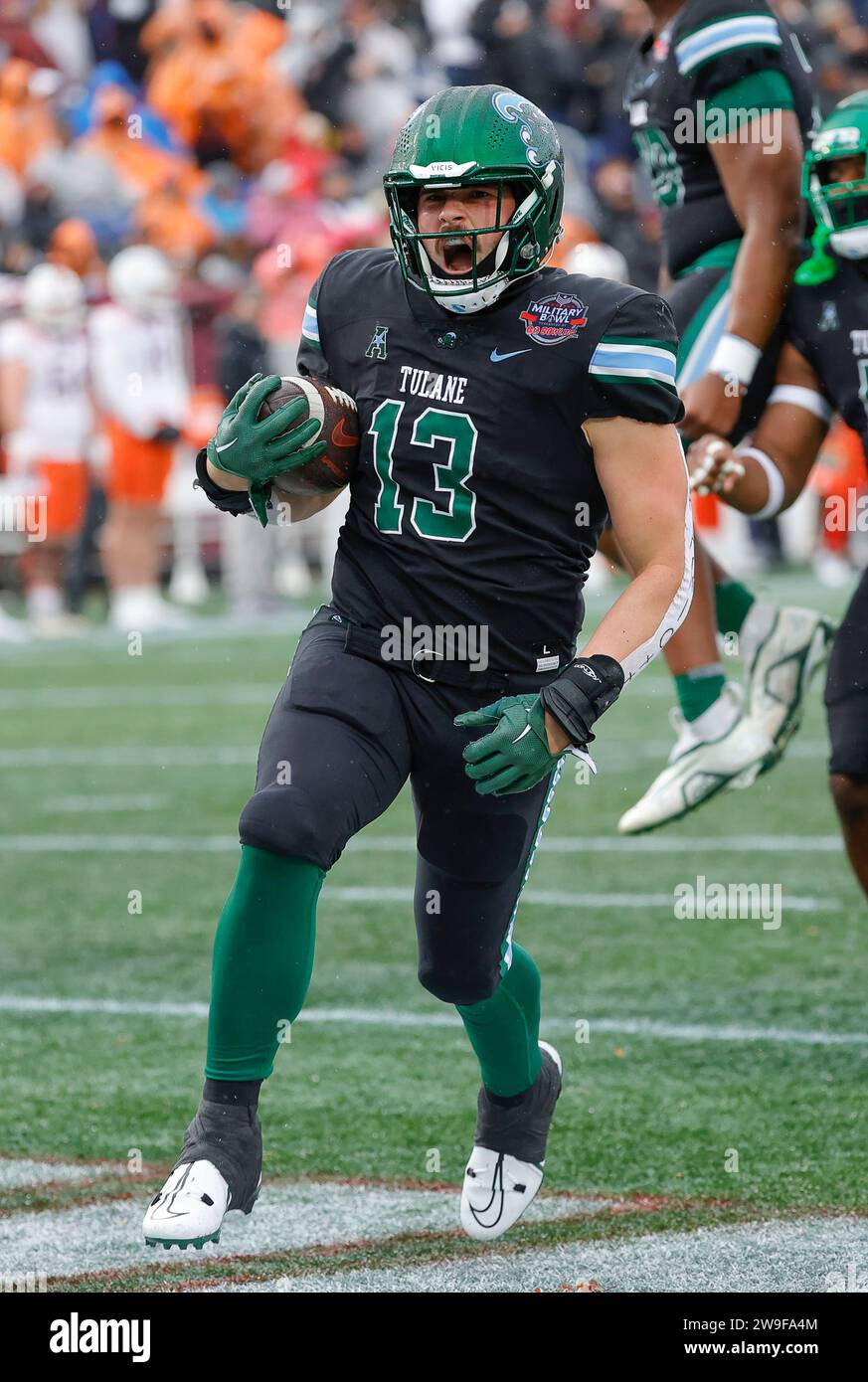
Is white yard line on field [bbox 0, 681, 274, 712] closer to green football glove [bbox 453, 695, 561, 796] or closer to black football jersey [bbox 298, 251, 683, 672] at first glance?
black football jersey [bbox 298, 251, 683, 672]

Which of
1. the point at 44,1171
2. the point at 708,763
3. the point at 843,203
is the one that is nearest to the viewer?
the point at 44,1171

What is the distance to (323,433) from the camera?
3469 millimetres

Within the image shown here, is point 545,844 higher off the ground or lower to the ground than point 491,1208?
lower

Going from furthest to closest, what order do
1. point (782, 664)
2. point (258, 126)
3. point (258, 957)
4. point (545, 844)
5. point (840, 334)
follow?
point (258, 126) < point (545, 844) < point (782, 664) < point (840, 334) < point (258, 957)

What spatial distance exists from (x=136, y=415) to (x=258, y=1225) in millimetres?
10612

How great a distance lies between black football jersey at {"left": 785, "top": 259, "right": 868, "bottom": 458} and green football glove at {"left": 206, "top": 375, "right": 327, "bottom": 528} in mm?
1825

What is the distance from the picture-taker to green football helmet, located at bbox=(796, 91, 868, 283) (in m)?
4.75

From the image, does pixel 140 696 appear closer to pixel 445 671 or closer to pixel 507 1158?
pixel 507 1158

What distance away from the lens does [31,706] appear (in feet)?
34.9

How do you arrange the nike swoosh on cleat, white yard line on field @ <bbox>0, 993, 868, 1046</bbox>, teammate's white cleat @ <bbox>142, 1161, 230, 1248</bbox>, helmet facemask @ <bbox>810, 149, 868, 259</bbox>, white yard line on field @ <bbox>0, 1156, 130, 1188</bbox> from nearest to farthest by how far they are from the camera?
teammate's white cleat @ <bbox>142, 1161, 230, 1248</bbox> → the nike swoosh on cleat → white yard line on field @ <bbox>0, 1156, 130, 1188</bbox> → helmet facemask @ <bbox>810, 149, 868, 259</bbox> → white yard line on field @ <bbox>0, 993, 868, 1046</bbox>

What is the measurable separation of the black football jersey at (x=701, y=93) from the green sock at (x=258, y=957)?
259 centimetres

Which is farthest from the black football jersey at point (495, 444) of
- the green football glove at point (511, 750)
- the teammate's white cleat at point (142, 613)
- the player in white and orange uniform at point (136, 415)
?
the player in white and orange uniform at point (136, 415)

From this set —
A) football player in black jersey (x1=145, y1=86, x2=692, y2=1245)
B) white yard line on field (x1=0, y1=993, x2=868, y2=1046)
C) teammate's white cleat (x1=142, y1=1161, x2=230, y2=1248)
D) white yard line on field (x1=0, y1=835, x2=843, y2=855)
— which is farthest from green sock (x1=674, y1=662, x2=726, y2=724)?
teammate's white cleat (x1=142, y1=1161, x2=230, y2=1248)

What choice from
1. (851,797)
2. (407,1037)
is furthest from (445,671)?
(407,1037)
